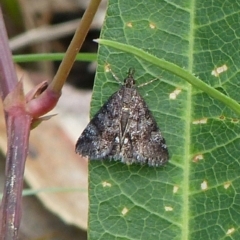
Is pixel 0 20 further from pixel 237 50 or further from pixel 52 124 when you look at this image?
pixel 52 124

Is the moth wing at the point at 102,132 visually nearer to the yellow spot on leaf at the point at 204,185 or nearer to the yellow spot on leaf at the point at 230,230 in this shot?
the yellow spot on leaf at the point at 204,185

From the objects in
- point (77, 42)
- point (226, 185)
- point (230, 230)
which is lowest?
point (230, 230)

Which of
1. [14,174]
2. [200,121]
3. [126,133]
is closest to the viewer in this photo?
[14,174]

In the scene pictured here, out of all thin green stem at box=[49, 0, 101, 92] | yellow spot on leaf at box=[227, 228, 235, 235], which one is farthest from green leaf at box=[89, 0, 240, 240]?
thin green stem at box=[49, 0, 101, 92]

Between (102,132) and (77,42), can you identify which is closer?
(77,42)

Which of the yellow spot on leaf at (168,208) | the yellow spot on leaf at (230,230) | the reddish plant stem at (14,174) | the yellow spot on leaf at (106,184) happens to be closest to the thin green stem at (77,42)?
the reddish plant stem at (14,174)

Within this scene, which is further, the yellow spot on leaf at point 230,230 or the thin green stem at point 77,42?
the yellow spot on leaf at point 230,230

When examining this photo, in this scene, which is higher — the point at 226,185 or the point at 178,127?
the point at 178,127

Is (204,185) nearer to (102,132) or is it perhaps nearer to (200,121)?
(200,121)

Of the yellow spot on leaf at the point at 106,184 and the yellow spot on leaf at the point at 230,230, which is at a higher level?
the yellow spot on leaf at the point at 106,184

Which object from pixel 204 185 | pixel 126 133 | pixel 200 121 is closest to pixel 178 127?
pixel 200 121
